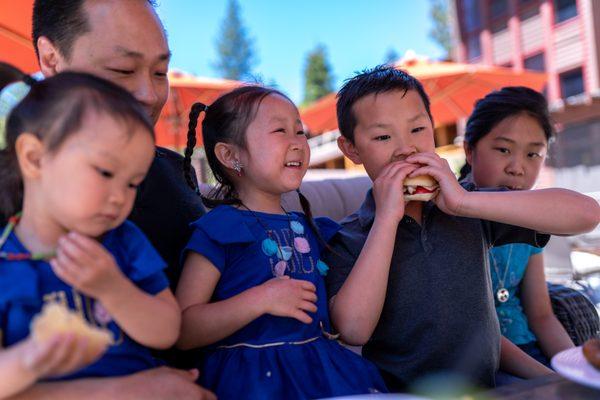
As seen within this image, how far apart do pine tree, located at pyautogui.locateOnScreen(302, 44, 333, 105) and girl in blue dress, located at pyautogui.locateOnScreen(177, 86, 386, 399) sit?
36.8 meters

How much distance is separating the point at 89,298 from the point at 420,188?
43.2 inches

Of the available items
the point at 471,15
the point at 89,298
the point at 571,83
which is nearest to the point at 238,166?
the point at 89,298

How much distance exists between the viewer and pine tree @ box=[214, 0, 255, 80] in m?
41.0

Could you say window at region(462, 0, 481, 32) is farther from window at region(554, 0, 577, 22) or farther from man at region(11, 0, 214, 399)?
man at region(11, 0, 214, 399)

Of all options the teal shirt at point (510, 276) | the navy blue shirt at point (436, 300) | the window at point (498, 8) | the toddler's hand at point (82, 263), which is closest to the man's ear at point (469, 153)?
the teal shirt at point (510, 276)

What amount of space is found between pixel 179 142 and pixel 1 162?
6.79 m

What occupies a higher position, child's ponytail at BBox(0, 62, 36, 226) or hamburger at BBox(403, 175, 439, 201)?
child's ponytail at BBox(0, 62, 36, 226)

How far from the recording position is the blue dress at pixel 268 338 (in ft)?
4.81

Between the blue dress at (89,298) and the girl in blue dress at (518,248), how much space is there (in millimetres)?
1622

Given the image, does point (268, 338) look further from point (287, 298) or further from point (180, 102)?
point (180, 102)

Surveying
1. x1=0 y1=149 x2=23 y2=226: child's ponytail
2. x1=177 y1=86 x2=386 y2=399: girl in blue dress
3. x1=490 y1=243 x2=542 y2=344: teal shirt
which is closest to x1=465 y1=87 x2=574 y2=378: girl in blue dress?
x1=490 y1=243 x2=542 y2=344: teal shirt

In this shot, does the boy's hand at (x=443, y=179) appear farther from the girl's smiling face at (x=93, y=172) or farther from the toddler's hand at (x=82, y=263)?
the toddler's hand at (x=82, y=263)

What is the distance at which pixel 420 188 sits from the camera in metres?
1.83

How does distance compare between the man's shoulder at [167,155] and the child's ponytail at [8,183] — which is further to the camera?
the man's shoulder at [167,155]
